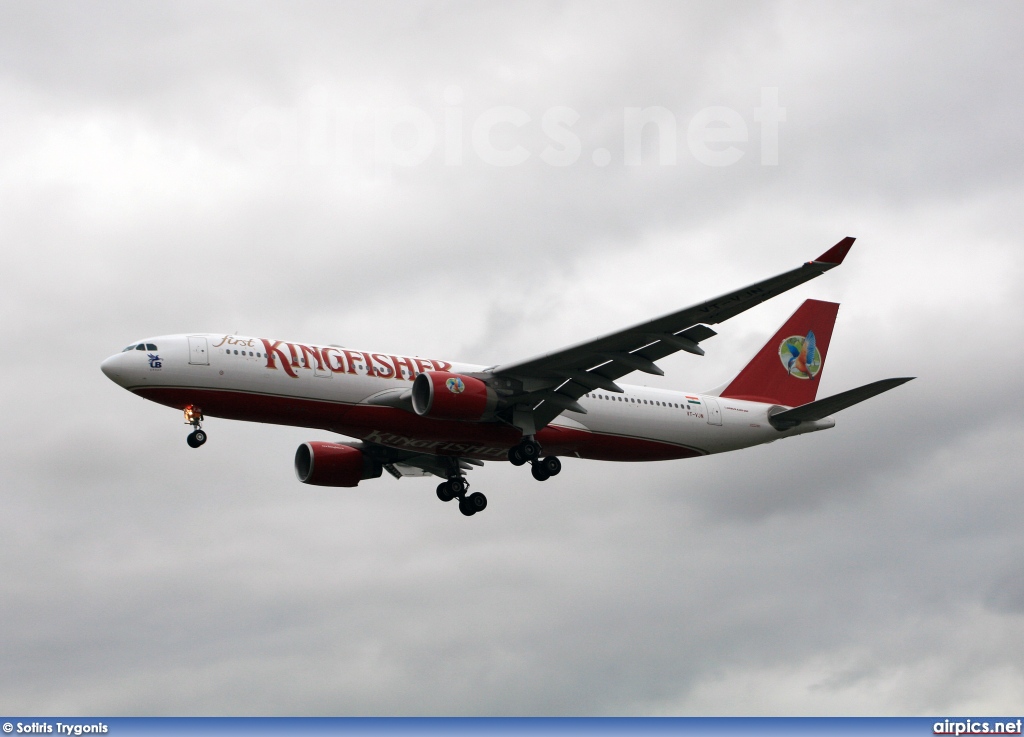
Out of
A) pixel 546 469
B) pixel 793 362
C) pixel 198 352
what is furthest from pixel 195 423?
pixel 793 362

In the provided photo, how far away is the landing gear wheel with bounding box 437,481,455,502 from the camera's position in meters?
44.9

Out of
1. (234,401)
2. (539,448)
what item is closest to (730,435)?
(539,448)

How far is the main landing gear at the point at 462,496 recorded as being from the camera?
4488 centimetres

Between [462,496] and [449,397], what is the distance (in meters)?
9.17

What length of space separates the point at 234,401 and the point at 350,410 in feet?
11.7

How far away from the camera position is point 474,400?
37438 mm

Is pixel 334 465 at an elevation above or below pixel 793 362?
below

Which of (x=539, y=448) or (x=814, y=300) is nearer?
(x=539, y=448)

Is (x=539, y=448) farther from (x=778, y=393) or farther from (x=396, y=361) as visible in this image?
(x=778, y=393)

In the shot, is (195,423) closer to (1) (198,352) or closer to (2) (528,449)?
(1) (198,352)

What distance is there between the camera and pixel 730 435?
44.0m

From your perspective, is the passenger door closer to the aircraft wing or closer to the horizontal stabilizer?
the aircraft wing

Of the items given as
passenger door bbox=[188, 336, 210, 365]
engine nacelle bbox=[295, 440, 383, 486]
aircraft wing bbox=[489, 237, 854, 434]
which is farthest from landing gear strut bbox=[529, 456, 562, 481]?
passenger door bbox=[188, 336, 210, 365]

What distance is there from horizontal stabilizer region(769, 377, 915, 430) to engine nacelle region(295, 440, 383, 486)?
15.1 meters
